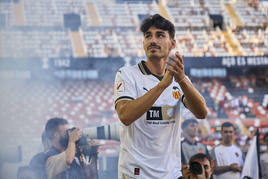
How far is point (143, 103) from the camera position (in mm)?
1610

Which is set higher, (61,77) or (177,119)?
(61,77)

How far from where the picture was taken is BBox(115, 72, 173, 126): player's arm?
63.4 inches

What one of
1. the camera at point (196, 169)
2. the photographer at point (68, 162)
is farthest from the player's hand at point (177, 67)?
the photographer at point (68, 162)

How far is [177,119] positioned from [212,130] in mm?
10291

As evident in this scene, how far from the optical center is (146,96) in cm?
161

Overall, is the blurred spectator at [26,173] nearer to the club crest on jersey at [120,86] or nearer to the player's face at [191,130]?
the club crest on jersey at [120,86]

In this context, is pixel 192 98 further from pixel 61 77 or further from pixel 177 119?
pixel 61 77

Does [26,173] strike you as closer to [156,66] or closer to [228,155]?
[156,66]

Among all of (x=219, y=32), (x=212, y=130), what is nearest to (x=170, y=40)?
(x=212, y=130)

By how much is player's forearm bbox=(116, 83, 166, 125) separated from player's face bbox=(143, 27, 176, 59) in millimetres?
258

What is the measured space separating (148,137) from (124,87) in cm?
24

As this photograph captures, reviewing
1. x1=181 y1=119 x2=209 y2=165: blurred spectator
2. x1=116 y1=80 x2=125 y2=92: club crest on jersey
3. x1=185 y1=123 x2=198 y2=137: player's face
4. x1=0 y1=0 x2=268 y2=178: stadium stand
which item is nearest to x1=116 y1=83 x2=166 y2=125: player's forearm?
x1=116 y1=80 x2=125 y2=92: club crest on jersey

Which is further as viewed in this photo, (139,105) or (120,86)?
(120,86)

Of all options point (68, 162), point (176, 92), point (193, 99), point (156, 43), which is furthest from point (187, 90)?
point (68, 162)
